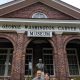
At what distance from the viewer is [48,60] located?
16422 millimetres

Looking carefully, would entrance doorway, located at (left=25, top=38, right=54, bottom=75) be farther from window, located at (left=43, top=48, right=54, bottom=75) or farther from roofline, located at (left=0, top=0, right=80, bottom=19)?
roofline, located at (left=0, top=0, right=80, bottom=19)

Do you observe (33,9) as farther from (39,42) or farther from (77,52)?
(77,52)

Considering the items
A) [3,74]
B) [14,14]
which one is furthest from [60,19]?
[3,74]

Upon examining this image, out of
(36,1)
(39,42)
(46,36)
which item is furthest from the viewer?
(36,1)

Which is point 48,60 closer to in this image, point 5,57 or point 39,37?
point 39,37

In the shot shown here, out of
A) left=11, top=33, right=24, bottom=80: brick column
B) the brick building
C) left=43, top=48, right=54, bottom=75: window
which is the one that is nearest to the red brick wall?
the brick building

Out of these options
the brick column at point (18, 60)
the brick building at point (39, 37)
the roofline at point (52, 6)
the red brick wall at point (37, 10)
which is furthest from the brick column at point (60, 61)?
the roofline at point (52, 6)

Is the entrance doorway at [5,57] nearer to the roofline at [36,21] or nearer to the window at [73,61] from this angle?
the roofline at [36,21]

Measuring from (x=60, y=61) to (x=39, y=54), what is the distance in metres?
2.69

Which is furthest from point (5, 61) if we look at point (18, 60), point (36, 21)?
Answer: point (36, 21)

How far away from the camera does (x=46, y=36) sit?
1504cm

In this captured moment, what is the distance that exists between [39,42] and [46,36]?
155 centimetres

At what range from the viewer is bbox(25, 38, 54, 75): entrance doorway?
16.0m

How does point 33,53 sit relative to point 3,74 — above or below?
above
